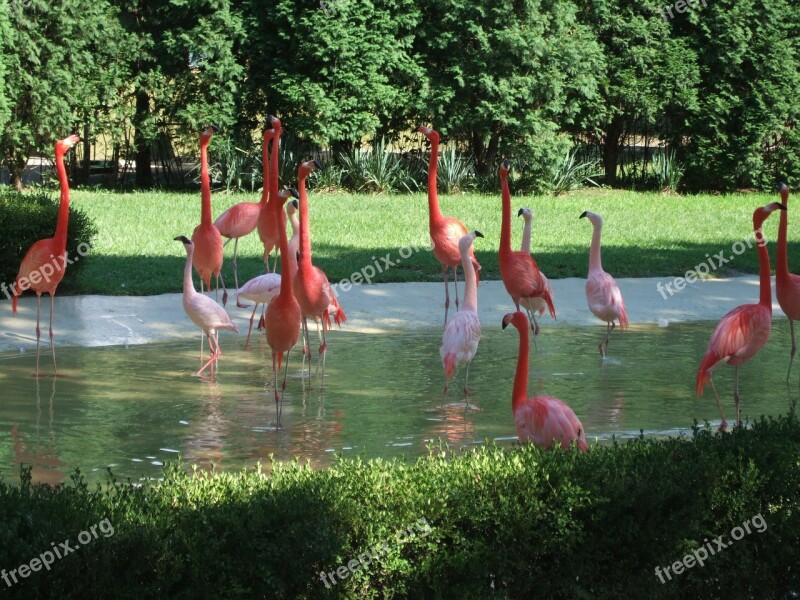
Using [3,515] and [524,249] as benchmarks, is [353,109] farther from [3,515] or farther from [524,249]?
[3,515]

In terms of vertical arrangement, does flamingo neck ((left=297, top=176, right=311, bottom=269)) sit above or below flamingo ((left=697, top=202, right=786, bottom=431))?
above

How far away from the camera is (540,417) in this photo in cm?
512

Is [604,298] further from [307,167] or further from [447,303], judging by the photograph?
[307,167]

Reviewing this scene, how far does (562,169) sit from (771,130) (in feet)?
13.5

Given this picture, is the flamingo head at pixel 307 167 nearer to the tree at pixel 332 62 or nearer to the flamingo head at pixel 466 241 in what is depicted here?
the flamingo head at pixel 466 241

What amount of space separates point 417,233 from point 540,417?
386 inches

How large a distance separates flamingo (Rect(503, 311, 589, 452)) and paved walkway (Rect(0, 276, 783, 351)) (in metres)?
4.32

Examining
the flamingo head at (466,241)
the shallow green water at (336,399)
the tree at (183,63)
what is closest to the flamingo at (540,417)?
the shallow green water at (336,399)

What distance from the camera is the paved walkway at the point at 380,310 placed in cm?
897

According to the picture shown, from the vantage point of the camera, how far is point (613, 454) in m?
4.29

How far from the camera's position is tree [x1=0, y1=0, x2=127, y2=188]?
58.4 ft

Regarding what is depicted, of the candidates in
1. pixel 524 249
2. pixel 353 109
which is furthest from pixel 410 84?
pixel 524 249

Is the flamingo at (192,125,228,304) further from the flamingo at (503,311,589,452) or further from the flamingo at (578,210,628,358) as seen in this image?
the flamingo at (503,311,589,452)

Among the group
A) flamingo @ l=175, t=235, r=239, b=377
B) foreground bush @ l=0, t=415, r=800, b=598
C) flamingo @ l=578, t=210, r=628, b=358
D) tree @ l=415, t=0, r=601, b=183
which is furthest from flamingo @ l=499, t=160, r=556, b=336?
tree @ l=415, t=0, r=601, b=183
